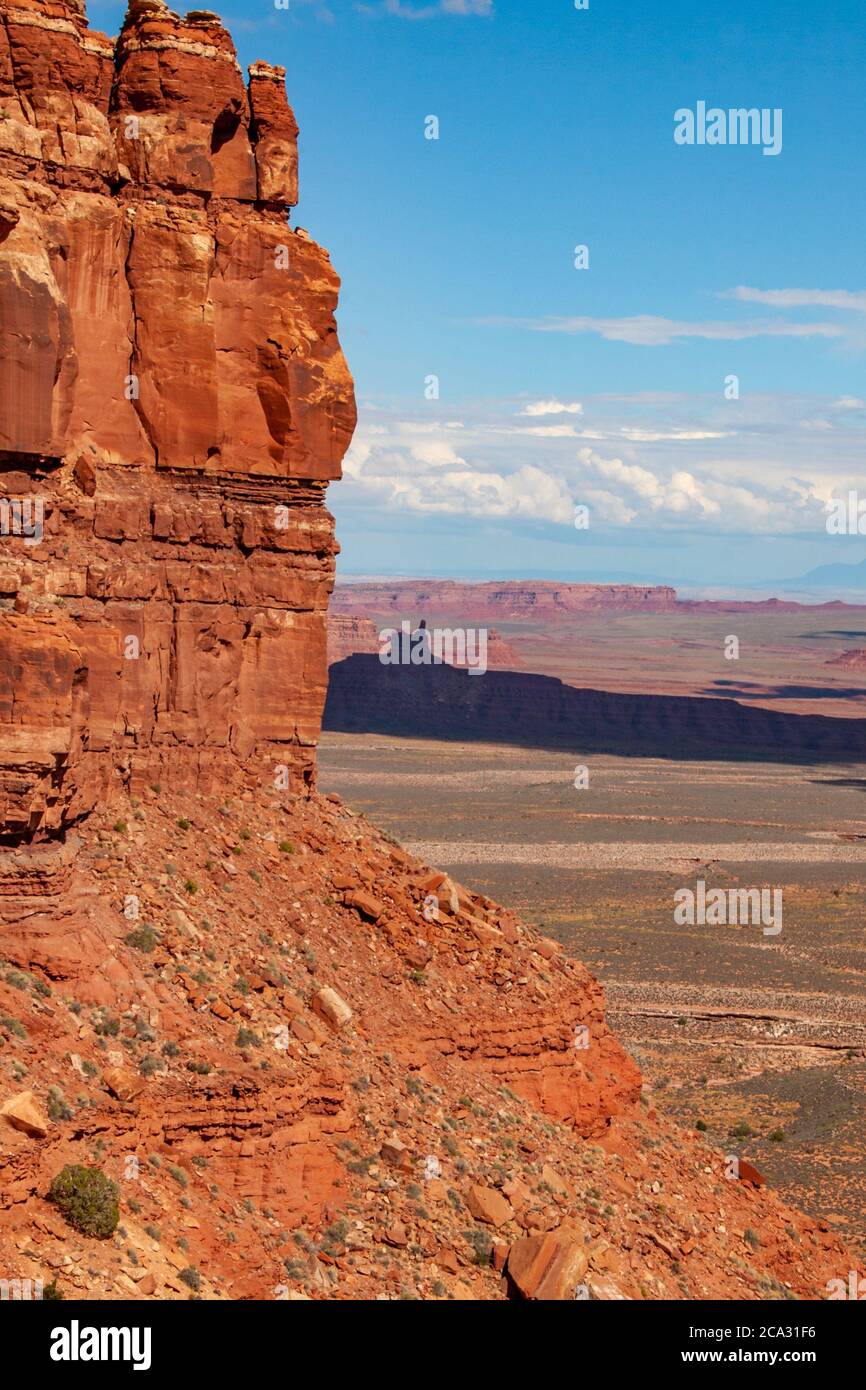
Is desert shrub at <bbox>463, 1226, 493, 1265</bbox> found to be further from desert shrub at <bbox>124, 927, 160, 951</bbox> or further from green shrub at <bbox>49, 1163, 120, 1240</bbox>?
green shrub at <bbox>49, 1163, 120, 1240</bbox>

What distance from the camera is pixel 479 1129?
28766 millimetres

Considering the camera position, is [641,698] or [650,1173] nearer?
[650,1173]

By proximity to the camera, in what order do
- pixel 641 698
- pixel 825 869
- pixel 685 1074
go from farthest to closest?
pixel 641 698
pixel 825 869
pixel 685 1074

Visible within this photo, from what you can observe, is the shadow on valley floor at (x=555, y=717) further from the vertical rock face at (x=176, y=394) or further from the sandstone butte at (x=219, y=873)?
the vertical rock face at (x=176, y=394)

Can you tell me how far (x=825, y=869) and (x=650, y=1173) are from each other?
250ft

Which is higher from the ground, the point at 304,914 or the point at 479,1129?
the point at 304,914

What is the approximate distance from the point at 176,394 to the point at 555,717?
163246mm

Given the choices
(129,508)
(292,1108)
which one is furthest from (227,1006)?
(129,508)

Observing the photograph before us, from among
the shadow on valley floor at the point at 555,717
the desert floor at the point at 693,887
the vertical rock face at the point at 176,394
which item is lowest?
the desert floor at the point at 693,887

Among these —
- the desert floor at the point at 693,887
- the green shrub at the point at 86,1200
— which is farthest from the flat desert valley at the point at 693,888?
the green shrub at the point at 86,1200

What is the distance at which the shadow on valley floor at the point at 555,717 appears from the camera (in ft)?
609

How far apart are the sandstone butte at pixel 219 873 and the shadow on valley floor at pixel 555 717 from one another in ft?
493

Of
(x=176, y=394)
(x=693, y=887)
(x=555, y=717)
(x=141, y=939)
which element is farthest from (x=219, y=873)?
(x=555, y=717)

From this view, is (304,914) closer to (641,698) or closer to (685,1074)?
(685,1074)
